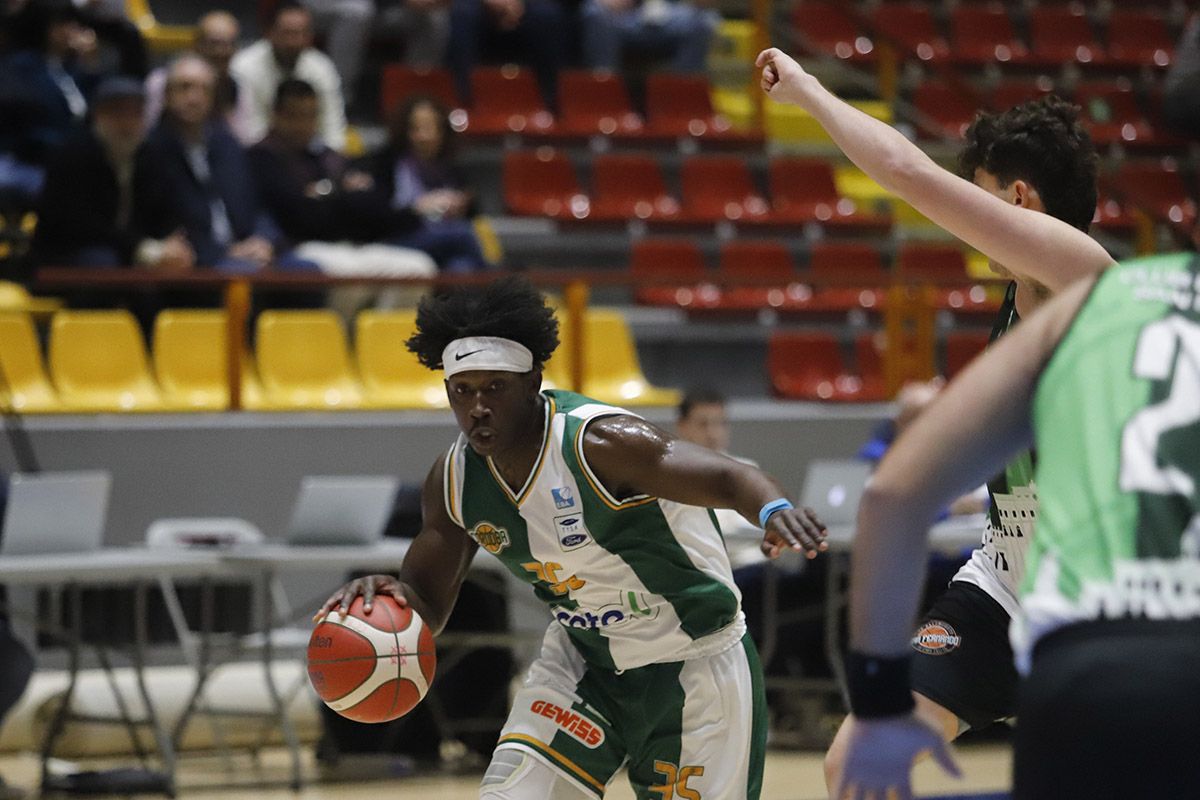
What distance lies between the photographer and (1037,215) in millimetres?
3002

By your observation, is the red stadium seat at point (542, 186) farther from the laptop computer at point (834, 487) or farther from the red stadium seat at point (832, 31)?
the laptop computer at point (834, 487)

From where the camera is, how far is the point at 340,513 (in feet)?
24.4

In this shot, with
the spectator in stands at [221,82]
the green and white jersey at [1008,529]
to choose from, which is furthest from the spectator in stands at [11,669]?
the spectator in stands at [221,82]

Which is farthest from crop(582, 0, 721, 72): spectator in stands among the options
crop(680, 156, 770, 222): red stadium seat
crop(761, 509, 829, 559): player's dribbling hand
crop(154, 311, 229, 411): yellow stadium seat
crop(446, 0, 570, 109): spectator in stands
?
crop(761, 509, 829, 559): player's dribbling hand

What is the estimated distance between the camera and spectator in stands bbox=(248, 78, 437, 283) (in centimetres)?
975

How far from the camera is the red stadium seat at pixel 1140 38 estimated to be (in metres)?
15.0

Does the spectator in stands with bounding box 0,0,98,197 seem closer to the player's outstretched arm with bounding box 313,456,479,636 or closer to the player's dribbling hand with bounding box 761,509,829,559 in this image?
the player's outstretched arm with bounding box 313,456,479,636

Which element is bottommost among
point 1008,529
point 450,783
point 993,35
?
point 450,783

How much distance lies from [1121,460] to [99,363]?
7.55 meters

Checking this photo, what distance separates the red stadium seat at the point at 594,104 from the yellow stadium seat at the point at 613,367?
107 inches

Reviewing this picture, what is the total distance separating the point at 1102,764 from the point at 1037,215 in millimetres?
1170

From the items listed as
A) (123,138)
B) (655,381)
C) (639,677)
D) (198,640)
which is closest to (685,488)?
(639,677)

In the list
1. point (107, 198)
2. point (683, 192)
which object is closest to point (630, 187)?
point (683, 192)

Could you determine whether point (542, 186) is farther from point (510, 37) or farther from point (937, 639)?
point (937, 639)
